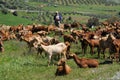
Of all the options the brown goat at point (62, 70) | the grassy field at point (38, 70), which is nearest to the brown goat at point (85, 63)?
the grassy field at point (38, 70)

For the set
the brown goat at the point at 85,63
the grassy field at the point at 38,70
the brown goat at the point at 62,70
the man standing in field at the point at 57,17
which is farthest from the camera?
the man standing in field at the point at 57,17

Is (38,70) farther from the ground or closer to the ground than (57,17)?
farther from the ground

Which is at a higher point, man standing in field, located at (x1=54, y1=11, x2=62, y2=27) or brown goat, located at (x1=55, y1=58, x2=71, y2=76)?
brown goat, located at (x1=55, y1=58, x2=71, y2=76)

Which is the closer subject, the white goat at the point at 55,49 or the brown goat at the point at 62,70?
→ the brown goat at the point at 62,70

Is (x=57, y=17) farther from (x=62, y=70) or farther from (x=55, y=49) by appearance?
(x=62, y=70)

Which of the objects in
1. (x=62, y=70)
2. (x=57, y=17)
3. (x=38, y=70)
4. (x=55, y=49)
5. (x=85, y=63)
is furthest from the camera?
(x=57, y=17)

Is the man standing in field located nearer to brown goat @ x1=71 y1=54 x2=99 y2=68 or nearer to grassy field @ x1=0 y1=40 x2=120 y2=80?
grassy field @ x1=0 y1=40 x2=120 y2=80

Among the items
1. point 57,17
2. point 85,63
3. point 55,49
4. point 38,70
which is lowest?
point 57,17

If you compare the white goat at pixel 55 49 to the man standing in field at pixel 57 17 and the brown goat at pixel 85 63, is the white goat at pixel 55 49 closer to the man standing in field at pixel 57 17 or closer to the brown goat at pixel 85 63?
the brown goat at pixel 85 63

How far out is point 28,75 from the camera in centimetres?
2028

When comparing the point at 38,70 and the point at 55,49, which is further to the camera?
the point at 55,49

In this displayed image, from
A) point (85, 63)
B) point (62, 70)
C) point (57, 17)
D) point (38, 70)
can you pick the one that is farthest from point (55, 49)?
point (57, 17)

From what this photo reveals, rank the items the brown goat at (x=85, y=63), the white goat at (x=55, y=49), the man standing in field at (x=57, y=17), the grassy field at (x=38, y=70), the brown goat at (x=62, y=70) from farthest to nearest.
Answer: the man standing in field at (x=57, y=17), the white goat at (x=55, y=49), the brown goat at (x=85, y=63), the brown goat at (x=62, y=70), the grassy field at (x=38, y=70)

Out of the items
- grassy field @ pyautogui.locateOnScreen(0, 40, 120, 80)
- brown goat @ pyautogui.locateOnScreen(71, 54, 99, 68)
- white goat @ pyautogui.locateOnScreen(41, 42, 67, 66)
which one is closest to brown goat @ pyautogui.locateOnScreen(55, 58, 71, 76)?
grassy field @ pyautogui.locateOnScreen(0, 40, 120, 80)
